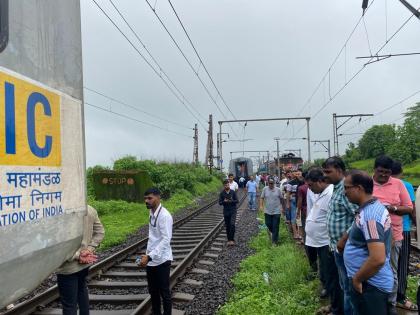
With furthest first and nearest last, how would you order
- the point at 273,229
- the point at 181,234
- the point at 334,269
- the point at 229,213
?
the point at 181,234
the point at 229,213
the point at 273,229
the point at 334,269

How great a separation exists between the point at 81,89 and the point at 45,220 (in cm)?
70

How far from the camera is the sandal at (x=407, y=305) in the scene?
5.03 meters

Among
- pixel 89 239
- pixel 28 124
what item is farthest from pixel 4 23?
pixel 89 239

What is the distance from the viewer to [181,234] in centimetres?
1259

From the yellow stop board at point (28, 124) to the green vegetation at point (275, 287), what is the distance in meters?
4.28

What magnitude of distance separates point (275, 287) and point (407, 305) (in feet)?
6.51

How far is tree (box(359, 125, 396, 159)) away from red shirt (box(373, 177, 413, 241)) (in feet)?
190

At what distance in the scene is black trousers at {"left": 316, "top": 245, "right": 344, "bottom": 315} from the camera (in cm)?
498

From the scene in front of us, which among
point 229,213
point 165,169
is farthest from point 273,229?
point 165,169

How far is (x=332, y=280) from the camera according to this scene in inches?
201

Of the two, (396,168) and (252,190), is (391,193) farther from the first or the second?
(252,190)

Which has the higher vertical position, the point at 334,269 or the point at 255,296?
the point at 334,269

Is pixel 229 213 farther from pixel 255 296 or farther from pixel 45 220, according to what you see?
pixel 45 220

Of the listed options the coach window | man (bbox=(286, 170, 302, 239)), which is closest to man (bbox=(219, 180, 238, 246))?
man (bbox=(286, 170, 302, 239))
